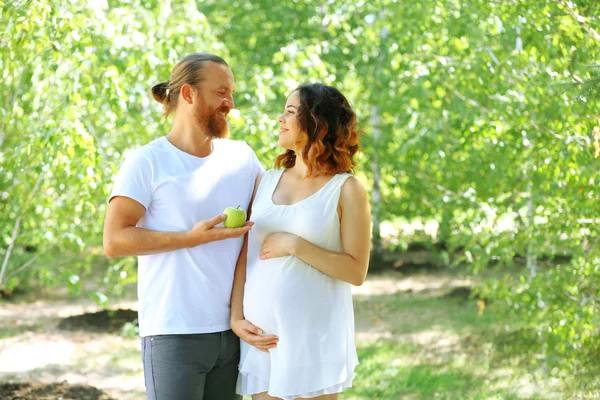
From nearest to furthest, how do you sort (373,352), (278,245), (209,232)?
1. (209,232)
2. (278,245)
3. (373,352)

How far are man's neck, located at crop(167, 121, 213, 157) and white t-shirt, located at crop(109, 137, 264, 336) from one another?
37 mm

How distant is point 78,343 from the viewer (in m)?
7.79

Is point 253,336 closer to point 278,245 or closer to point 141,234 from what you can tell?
point 278,245

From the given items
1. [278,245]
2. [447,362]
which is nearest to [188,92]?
[278,245]

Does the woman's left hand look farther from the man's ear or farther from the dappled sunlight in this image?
the dappled sunlight

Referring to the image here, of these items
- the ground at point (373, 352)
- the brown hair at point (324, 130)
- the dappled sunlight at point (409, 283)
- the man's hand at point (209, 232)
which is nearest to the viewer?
the man's hand at point (209, 232)

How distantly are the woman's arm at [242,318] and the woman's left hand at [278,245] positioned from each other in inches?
5.2

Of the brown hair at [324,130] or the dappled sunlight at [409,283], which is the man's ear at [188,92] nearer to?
the brown hair at [324,130]

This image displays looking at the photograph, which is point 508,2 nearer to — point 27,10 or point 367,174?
point 27,10

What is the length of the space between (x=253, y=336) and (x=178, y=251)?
0.39 meters

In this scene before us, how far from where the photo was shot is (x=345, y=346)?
8.98 ft

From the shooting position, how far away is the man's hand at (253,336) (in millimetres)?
2676

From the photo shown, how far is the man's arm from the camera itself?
2.54 meters

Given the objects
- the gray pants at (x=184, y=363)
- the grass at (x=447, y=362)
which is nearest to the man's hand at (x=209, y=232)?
the gray pants at (x=184, y=363)
